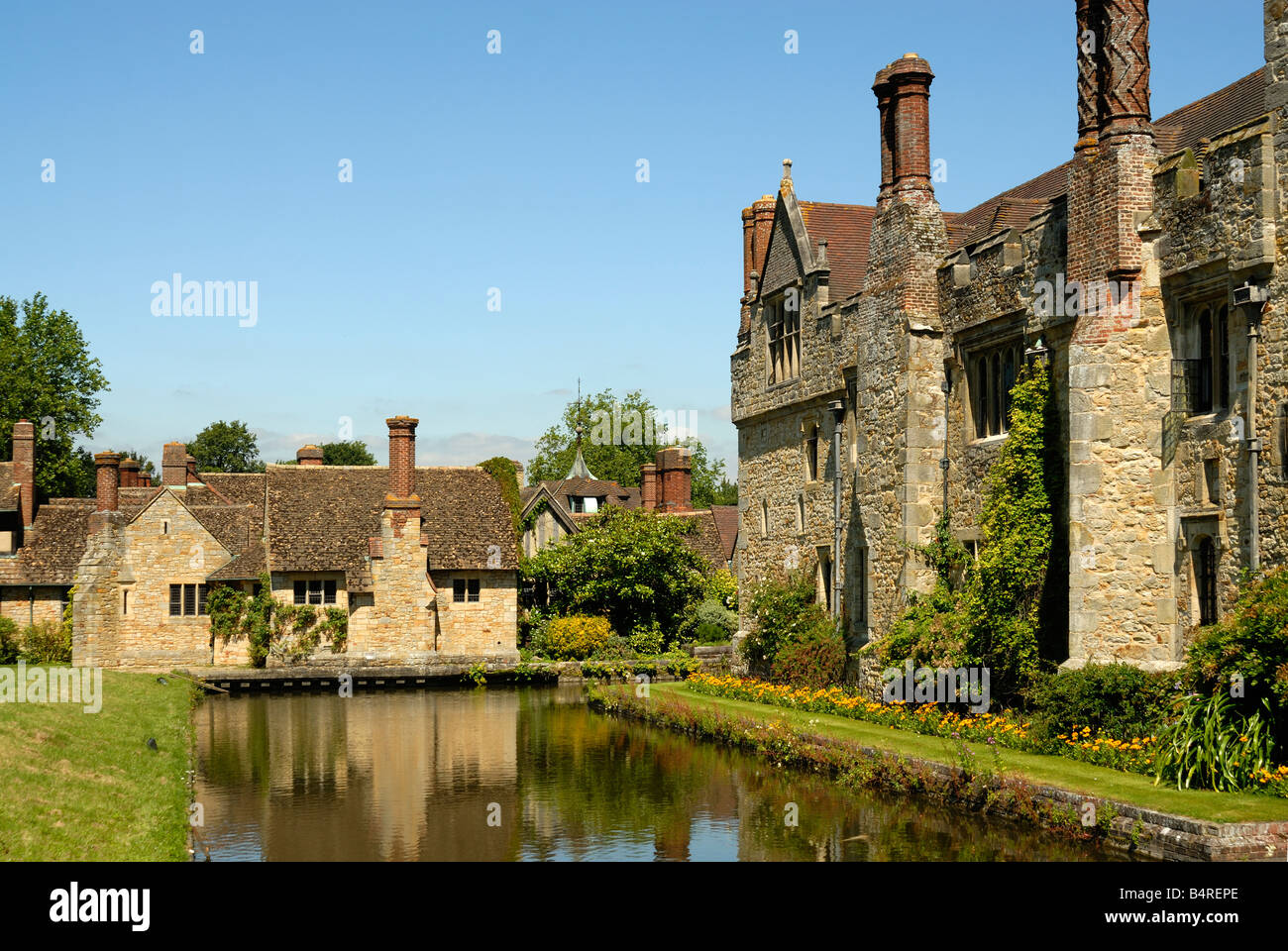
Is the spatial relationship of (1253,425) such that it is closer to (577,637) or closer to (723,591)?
(577,637)

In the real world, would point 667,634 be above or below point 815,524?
below

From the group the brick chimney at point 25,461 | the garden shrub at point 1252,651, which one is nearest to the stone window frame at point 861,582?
the garden shrub at point 1252,651

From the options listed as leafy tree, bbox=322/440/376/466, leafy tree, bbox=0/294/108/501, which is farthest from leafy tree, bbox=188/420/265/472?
leafy tree, bbox=0/294/108/501

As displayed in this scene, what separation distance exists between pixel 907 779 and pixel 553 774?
6265 mm

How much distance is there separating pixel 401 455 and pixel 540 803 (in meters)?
26.2

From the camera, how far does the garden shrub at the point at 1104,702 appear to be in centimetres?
1672

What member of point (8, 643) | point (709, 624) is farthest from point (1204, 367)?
point (8, 643)

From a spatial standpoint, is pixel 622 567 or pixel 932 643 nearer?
pixel 932 643

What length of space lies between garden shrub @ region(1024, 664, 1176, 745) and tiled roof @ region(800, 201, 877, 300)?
1317cm

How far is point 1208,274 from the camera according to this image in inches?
669

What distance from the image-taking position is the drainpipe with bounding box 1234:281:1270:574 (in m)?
16.0
